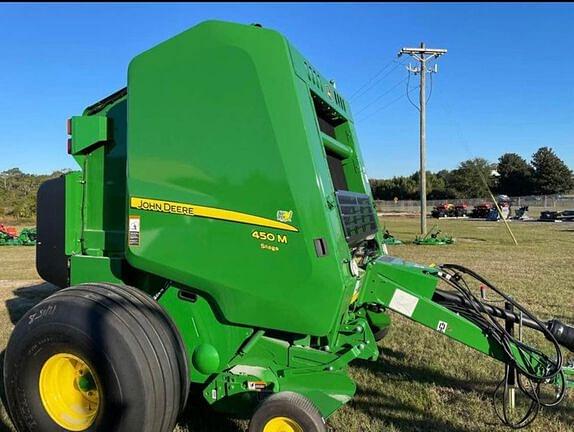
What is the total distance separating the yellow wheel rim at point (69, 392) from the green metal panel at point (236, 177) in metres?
0.70

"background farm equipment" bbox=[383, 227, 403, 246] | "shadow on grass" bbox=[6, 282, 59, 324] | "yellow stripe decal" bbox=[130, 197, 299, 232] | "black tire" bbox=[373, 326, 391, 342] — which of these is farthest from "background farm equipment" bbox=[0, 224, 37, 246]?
"yellow stripe decal" bbox=[130, 197, 299, 232]

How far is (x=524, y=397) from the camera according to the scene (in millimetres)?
3932

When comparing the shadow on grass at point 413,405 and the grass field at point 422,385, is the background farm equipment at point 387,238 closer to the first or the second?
the grass field at point 422,385

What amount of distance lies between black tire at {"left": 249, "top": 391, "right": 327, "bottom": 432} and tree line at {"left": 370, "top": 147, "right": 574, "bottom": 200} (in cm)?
6583

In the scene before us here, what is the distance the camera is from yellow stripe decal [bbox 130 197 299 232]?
281 cm

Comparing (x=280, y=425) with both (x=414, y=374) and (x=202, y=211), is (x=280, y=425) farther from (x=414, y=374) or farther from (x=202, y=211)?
(x=414, y=374)

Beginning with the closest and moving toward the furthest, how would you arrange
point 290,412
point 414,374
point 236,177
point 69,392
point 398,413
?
point 290,412
point 236,177
point 69,392
point 398,413
point 414,374

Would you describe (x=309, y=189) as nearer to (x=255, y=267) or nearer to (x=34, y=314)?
(x=255, y=267)

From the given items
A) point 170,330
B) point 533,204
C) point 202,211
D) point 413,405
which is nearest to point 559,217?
point 533,204

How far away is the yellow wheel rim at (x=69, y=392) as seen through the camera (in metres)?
2.95

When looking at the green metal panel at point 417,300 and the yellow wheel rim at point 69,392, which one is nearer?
the yellow wheel rim at point 69,392

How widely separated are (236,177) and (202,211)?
0.95ft

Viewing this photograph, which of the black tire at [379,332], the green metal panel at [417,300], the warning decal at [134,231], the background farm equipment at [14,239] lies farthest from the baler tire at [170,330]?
the background farm equipment at [14,239]

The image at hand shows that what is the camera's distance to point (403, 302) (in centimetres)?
329
